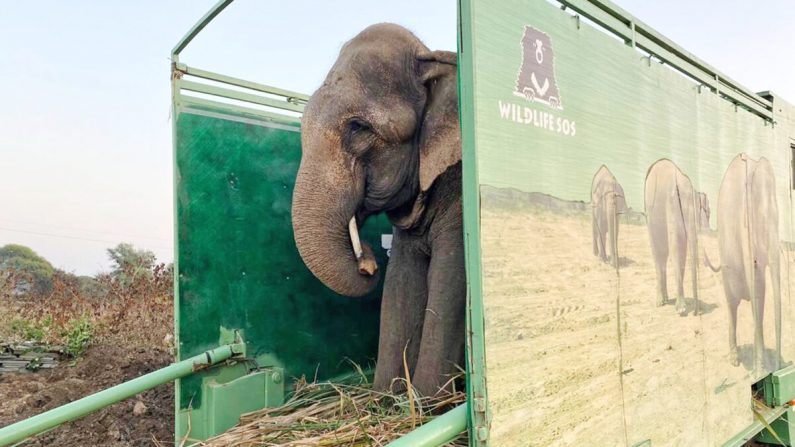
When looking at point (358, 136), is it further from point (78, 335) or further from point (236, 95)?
point (78, 335)

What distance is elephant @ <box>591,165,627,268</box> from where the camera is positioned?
2207 mm

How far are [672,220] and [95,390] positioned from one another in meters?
5.04

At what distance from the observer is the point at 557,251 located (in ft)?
6.58

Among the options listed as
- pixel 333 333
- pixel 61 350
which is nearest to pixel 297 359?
pixel 333 333

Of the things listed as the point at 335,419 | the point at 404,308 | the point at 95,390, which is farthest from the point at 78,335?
the point at 335,419

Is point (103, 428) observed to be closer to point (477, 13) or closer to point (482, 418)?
point (482, 418)

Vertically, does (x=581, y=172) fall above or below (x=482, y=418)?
above

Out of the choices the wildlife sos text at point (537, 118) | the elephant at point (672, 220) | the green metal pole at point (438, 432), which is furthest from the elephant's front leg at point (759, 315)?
the green metal pole at point (438, 432)

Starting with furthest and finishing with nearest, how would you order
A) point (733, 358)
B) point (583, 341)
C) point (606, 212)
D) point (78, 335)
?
point (78, 335) < point (733, 358) < point (606, 212) < point (583, 341)

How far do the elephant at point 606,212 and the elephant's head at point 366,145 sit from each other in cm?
80

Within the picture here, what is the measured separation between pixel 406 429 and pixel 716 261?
5.78ft

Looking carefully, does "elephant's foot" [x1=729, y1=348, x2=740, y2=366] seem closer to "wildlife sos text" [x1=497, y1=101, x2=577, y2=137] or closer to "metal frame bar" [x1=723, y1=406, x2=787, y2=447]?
"metal frame bar" [x1=723, y1=406, x2=787, y2=447]

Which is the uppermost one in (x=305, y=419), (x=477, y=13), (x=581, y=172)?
(x=477, y=13)

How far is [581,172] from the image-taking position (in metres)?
2.15
